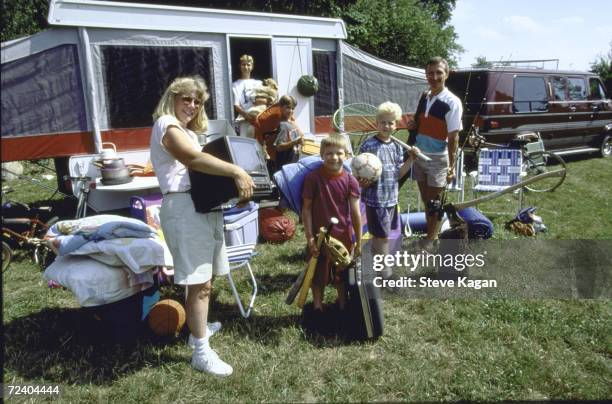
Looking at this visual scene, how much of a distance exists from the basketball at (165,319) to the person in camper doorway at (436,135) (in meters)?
2.18

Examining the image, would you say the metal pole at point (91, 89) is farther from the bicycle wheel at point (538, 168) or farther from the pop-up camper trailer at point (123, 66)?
the bicycle wheel at point (538, 168)

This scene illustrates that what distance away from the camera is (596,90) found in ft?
33.8

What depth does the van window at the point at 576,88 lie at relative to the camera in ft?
31.7

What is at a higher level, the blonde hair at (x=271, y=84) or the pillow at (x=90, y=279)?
the blonde hair at (x=271, y=84)

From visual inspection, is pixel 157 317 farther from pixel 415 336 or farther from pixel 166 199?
pixel 415 336

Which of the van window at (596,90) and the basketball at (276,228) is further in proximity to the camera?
the van window at (596,90)

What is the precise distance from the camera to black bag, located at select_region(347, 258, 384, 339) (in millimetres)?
2990

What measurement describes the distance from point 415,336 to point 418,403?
2.32ft

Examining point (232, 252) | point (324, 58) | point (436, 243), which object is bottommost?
point (436, 243)

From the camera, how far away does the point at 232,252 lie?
3396 millimetres

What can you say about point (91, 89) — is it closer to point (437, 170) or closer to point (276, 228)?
point (276, 228)

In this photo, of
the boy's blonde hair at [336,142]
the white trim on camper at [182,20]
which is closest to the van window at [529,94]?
the white trim on camper at [182,20]

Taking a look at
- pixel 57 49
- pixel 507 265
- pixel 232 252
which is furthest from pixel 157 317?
pixel 57 49

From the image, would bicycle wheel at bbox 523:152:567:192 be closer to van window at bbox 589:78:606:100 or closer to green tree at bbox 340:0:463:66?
van window at bbox 589:78:606:100
